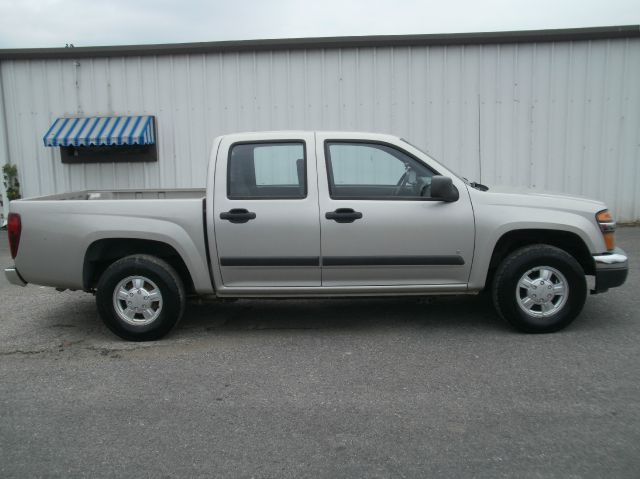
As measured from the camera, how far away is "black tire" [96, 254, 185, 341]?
4.97 m

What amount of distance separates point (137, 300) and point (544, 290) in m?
3.52

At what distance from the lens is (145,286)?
5059 mm

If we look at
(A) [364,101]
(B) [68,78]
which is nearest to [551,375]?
(A) [364,101]

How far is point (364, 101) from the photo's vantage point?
35.8 feet

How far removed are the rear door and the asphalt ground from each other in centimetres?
61

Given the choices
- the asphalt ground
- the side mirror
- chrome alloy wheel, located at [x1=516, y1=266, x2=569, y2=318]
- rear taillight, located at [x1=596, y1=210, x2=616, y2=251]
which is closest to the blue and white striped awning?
the asphalt ground

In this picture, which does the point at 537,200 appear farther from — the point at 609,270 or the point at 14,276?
the point at 14,276

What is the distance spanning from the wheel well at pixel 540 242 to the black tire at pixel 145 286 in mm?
2795

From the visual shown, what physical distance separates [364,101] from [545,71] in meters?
3.38

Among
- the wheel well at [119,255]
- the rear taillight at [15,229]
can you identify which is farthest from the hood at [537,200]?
the rear taillight at [15,229]

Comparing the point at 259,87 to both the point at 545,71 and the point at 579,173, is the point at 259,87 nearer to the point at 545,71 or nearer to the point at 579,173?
the point at 545,71

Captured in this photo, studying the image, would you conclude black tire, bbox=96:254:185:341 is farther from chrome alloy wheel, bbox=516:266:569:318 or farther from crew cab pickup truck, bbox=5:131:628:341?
chrome alloy wheel, bbox=516:266:569:318

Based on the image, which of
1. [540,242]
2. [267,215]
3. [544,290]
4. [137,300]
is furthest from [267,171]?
[544,290]

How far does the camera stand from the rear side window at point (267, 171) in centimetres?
503
